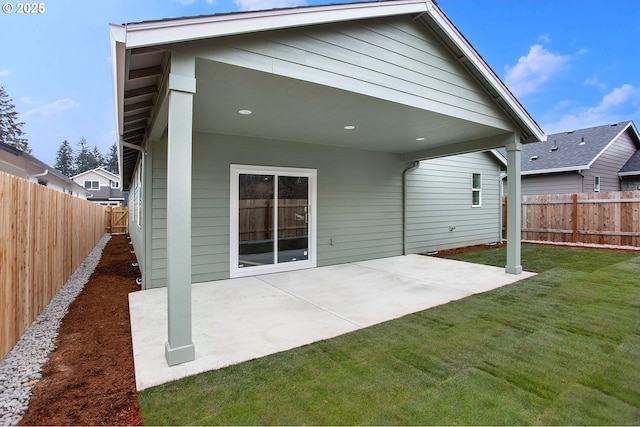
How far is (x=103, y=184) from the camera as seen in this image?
33500 mm

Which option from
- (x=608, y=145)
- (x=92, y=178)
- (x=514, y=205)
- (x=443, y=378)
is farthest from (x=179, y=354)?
(x=92, y=178)

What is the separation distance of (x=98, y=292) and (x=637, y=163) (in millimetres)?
20621

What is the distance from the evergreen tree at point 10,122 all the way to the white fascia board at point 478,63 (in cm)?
5156

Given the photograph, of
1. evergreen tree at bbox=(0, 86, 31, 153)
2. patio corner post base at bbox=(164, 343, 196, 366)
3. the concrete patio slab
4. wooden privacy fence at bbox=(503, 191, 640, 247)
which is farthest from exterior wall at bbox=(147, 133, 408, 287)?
evergreen tree at bbox=(0, 86, 31, 153)

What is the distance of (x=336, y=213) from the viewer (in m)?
7.39

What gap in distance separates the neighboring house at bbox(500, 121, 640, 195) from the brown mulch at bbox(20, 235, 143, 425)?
15.9 metres

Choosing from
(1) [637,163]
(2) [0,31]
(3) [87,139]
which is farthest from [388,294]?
(3) [87,139]

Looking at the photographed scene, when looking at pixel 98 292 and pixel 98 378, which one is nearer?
pixel 98 378

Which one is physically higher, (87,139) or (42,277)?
(87,139)

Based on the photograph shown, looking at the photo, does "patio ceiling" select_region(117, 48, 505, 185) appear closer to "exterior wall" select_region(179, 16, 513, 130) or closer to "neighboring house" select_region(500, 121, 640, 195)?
"exterior wall" select_region(179, 16, 513, 130)

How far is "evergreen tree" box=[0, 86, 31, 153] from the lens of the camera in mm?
39284

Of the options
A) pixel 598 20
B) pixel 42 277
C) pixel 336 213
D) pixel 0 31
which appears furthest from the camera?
pixel 598 20

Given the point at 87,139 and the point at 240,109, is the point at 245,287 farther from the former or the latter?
the point at 87,139

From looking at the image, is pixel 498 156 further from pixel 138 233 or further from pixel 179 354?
pixel 179 354
